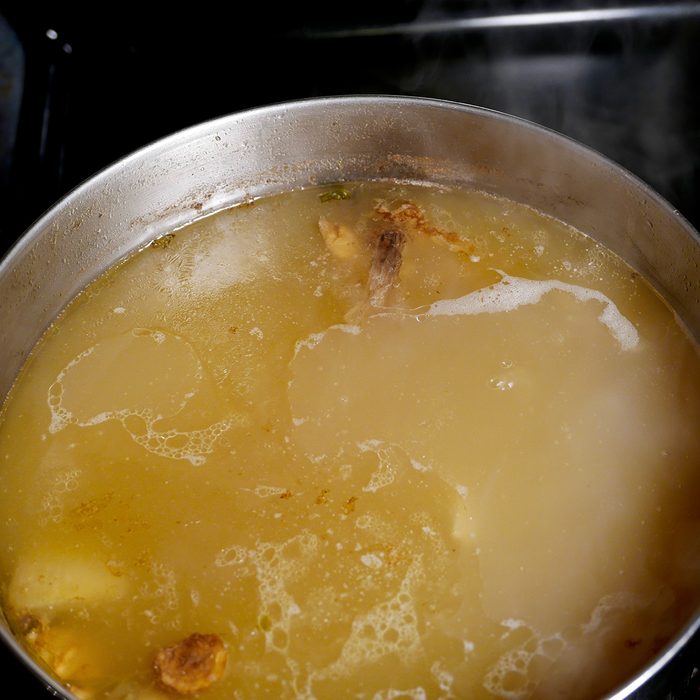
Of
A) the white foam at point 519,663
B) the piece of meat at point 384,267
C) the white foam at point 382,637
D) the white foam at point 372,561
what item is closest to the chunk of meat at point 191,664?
the white foam at point 382,637

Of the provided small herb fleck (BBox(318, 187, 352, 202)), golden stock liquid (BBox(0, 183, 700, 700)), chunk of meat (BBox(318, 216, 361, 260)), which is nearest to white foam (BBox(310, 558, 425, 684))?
golden stock liquid (BBox(0, 183, 700, 700))

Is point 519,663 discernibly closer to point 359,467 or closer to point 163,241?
point 359,467

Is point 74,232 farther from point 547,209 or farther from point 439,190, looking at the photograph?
point 547,209

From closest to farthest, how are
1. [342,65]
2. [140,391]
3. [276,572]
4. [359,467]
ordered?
[276,572] → [359,467] → [140,391] → [342,65]

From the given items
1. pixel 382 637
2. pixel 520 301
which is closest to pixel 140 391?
pixel 382 637

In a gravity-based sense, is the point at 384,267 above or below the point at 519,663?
above

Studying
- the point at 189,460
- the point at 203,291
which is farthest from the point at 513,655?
the point at 203,291
